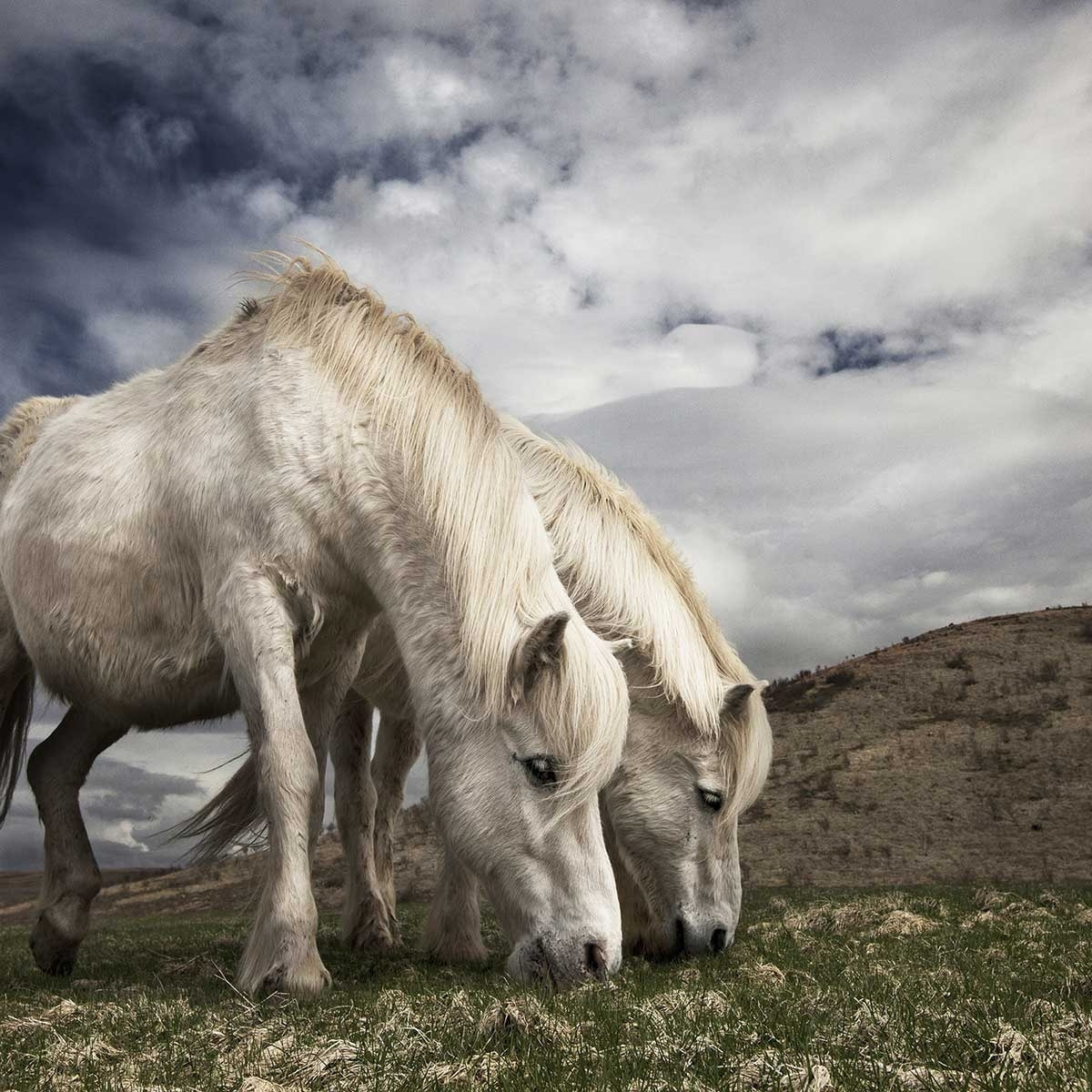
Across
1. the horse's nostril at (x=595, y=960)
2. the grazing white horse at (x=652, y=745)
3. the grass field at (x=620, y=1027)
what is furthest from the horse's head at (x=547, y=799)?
the grazing white horse at (x=652, y=745)

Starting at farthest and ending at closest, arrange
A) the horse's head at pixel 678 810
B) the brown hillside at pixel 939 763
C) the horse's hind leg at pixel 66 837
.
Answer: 1. the brown hillside at pixel 939 763
2. the horse's hind leg at pixel 66 837
3. the horse's head at pixel 678 810

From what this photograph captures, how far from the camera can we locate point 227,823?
661 cm

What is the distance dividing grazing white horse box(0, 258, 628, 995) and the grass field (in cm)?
64

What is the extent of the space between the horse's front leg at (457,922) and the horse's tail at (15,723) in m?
3.41

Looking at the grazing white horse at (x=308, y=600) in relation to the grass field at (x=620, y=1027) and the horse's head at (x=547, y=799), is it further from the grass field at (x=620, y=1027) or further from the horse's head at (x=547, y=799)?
the grass field at (x=620, y=1027)

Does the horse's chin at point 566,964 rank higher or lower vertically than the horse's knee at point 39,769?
lower

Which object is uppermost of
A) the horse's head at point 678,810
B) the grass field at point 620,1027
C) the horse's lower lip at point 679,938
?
the horse's head at point 678,810

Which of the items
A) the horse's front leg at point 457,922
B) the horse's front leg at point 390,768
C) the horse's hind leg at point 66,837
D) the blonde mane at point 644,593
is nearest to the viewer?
the blonde mane at point 644,593

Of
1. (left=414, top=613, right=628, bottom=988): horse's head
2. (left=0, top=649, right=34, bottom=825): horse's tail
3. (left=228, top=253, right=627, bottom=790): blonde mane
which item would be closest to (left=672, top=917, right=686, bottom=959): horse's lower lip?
(left=414, top=613, right=628, bottom=988): horse's head

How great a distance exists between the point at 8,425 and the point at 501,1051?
685 centimetres

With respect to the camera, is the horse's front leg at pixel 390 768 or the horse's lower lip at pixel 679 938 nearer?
the horse's lower lip at pixel 679 938

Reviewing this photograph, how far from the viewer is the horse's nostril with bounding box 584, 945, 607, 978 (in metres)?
4.43

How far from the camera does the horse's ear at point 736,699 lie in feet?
20.2

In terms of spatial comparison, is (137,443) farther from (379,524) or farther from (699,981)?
(699,981)
